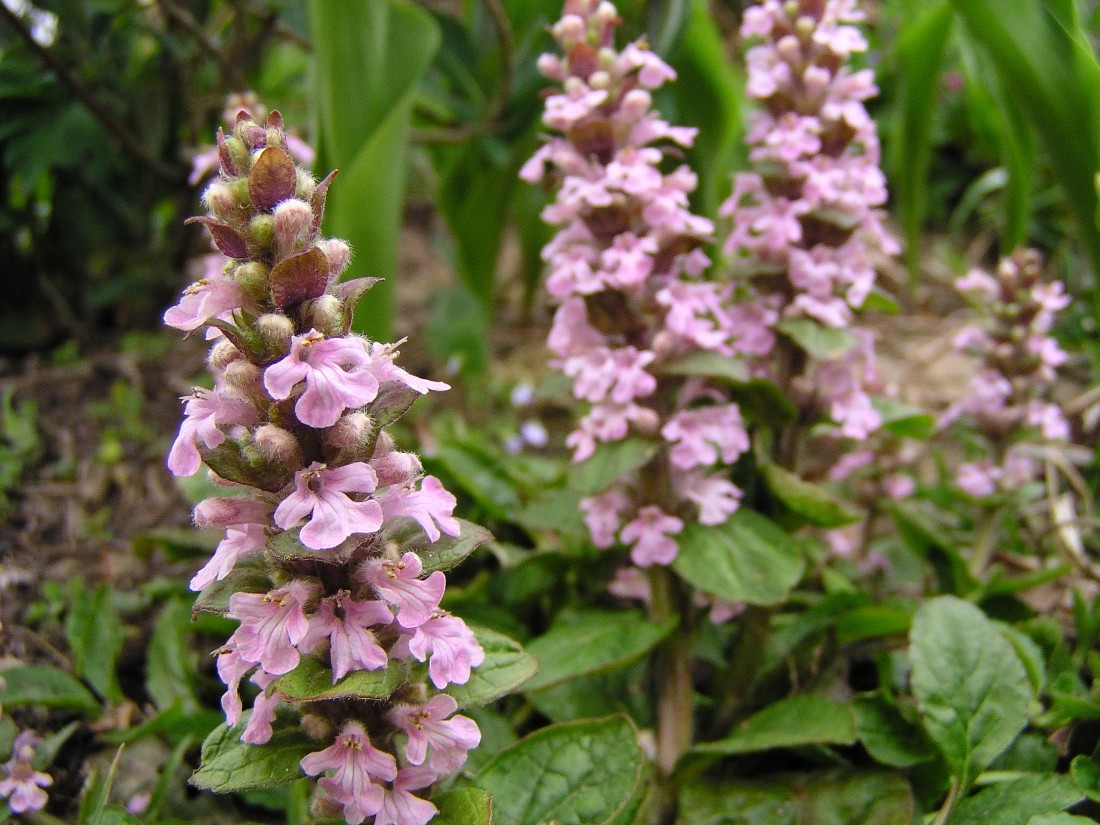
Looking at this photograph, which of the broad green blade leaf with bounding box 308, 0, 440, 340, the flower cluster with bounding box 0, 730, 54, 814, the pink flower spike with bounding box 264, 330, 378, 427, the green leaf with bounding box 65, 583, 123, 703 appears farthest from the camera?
the broad green blade leaf with bounding box 308, 0, 440, 340

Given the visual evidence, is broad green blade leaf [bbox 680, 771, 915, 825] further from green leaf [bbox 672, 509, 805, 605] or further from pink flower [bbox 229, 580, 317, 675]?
pink flower [bbox 229, 580, 317, 675]

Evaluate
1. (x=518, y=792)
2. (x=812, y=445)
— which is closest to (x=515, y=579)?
(x=518, y=792)

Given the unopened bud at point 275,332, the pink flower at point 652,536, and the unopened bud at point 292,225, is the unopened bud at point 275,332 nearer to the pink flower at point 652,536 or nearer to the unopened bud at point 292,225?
the unopened bud at point 292,225

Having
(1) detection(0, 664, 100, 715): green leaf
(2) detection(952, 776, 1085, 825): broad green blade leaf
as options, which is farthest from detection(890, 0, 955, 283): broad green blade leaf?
(1) detection(0, 664, 100, 715): green leaf

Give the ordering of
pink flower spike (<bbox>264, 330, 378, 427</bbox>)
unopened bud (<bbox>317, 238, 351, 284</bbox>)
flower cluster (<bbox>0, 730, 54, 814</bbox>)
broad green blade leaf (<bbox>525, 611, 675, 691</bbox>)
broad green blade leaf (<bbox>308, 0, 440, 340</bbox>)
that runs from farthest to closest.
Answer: broad green blade leaf (<bbox>308, 0, 440, 340</bbox>)
broad green blade leaf (<bbox>525, 611, 675, 691</bbox>)
flower cluster (<bbox>0, 730, 54, 814</bbox>)
unopened bud (<bbox>317, 238, 351, 284</bbox>)
pink flower spike (<bbox>264, 330, 378, 427</bbox>)

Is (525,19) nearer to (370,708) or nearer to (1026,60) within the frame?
(1026,60)
